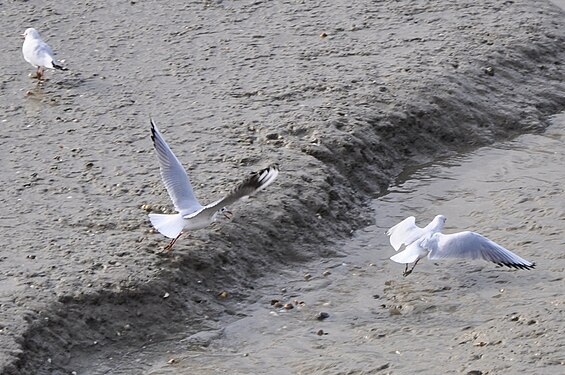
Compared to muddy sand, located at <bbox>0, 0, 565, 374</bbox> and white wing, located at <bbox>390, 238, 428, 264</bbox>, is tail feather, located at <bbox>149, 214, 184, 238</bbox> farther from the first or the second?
white wing, located at <bbox>390, 238, 428, 264</bbox>

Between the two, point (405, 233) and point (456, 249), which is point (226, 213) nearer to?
point (405, 233)

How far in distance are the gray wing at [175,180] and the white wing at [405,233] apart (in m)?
1.22

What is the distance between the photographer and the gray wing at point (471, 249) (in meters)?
7.05

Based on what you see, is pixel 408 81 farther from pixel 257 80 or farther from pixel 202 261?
pixel 202 261

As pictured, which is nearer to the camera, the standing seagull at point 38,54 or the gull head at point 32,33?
the standing seagull at point 38,54

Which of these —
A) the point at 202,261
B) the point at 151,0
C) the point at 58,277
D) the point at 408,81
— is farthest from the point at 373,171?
the point at 151,0

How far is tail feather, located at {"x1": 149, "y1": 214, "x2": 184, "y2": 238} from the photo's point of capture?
710 cm

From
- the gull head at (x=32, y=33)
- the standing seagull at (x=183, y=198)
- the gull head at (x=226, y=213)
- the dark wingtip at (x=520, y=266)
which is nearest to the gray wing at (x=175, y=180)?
the standing seagull at (x=183, y=198)

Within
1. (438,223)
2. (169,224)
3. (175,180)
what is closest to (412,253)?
(438,223)

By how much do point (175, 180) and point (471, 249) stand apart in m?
1.90

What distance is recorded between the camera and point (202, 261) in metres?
7.27

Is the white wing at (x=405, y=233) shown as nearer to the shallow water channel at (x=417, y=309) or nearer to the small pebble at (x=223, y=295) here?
the shallow water channel at (x=417, y=309)

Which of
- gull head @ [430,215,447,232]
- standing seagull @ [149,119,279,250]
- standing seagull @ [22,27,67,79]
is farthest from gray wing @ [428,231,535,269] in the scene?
standing seagull @ [22,27,67,79]

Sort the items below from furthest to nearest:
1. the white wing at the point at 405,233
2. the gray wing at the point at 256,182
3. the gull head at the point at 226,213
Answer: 1. the gull head at the point at 226,213
2. the white wing at the point at 405,233
3. the gray wing at the point at 256,182
